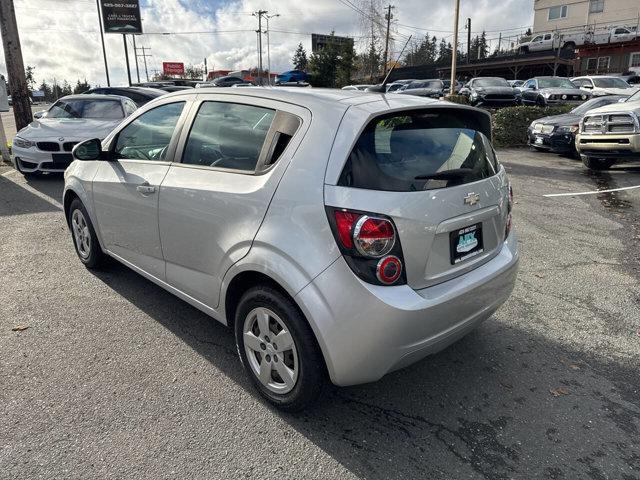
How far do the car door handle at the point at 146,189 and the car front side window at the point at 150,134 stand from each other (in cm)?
22

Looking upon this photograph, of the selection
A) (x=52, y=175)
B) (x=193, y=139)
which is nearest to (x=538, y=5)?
(x=52, y=175)

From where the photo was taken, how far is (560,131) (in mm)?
12438

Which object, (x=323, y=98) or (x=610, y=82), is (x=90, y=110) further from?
(x=610, y=82)

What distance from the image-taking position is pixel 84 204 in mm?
4371

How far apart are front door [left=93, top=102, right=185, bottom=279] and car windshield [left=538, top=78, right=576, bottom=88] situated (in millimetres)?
→ 22249

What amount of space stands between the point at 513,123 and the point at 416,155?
13841mm

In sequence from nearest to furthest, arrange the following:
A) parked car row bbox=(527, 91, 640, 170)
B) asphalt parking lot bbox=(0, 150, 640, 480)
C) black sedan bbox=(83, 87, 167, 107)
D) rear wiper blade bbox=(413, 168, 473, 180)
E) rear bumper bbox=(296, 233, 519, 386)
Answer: rear bumper bbox=(296, 233, 519, 386) < asphalt parking lot bbox=(0, 150, 640, 480) < rear wiper blade bbox=(413, 168, 473, 180) < parked car row bbox=(527, 91, 640, 170) < black sedan bbox=(83, 87, 167, 107)

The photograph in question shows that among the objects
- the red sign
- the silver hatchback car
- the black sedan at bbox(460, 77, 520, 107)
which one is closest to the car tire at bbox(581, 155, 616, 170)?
the silver hatchback car

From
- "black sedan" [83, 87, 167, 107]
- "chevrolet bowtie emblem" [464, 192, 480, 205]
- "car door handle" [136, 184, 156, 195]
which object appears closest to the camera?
"chevrolet bowtie emblem" [464, 192, 480, 205]

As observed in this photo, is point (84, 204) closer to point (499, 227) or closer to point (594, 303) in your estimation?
point (499, 227)

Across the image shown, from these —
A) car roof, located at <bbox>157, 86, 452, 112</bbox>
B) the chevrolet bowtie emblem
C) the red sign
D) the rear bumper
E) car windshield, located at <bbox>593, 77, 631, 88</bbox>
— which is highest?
the red sign

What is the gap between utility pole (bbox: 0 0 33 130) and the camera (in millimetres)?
11375

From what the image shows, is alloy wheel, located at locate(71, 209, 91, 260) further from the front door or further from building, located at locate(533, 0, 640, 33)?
building, located at locate(533, 0, 640, 33)

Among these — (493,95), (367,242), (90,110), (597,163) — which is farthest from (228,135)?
(493,95)
